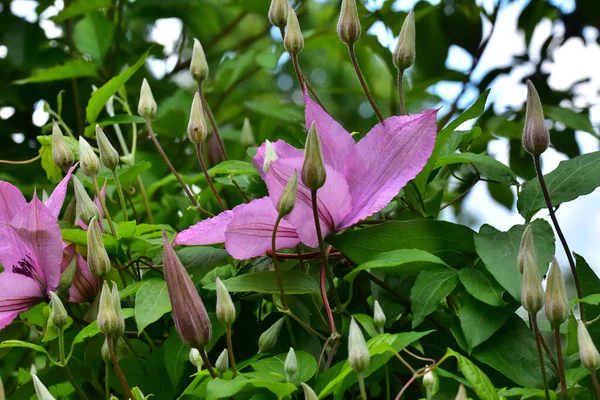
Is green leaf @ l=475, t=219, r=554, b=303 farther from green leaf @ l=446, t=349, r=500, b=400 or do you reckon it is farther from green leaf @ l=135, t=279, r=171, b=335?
green leaf @ l=135, t=279, r=171, b=335

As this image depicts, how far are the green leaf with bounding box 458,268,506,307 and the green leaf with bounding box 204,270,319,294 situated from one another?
9 centimetres

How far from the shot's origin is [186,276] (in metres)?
0.39

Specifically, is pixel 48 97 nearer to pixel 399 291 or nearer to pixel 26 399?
pixel 26 399

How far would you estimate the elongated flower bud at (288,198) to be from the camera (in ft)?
1.36

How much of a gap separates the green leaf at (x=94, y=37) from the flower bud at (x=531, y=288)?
0.76 m

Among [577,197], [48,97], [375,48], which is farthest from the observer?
[48,97]

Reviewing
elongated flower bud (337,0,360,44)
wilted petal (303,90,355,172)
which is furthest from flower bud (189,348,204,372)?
elongated flower bud (337,0,360,44)

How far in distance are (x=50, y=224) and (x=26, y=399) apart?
150mm

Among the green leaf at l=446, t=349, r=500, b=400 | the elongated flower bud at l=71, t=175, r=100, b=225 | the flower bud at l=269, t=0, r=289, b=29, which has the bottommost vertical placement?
the green leaf at l=446, t=349, r=500, b=400

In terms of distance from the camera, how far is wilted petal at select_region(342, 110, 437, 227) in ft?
1.49

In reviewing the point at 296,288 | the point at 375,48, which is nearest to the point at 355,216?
the point at 296,288

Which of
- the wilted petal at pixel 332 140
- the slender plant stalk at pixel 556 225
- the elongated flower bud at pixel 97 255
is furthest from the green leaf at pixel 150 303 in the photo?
the slender plant stalk at pixel 556 225

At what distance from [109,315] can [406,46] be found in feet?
0.87

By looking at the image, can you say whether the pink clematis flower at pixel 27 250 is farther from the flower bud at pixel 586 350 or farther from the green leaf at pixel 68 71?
the green leaf at pixel 68 71
